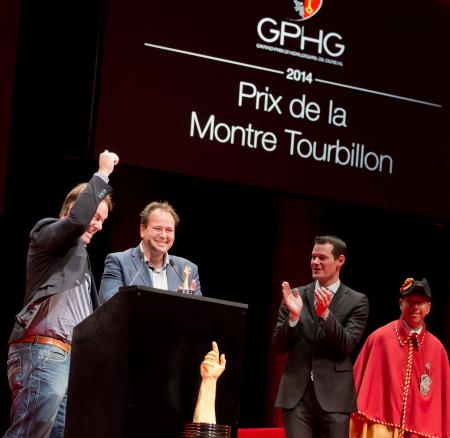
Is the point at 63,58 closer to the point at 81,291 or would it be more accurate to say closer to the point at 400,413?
the point at 81,291

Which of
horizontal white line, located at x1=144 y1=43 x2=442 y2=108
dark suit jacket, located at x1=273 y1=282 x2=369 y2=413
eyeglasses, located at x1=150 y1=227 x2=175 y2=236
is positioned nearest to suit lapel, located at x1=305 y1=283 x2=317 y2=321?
dark suit jacket, located at x1=273 y1=282 x2=369 y2=413

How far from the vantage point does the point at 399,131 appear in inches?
296

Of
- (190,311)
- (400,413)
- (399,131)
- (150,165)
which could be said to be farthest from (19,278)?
(190,311)

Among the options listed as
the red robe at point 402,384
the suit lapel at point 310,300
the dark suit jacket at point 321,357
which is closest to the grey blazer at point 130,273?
the dark suit jacket at point 321,357

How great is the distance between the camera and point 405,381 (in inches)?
240

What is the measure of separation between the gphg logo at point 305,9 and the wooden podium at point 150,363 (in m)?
4.57

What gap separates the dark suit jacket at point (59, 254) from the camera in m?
3.94

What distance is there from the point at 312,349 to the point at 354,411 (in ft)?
1.48

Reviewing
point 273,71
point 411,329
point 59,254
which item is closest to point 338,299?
point 411,329

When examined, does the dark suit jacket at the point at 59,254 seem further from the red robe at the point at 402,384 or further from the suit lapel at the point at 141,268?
the red robe at the point at 402,384

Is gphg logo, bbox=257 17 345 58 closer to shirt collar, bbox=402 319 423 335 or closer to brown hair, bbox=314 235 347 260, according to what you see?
brown hair, bbox=314 235 347 260

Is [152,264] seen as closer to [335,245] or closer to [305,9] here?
[335,245]

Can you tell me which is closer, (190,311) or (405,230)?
(190,311)

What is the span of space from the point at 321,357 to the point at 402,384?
2.52ft
